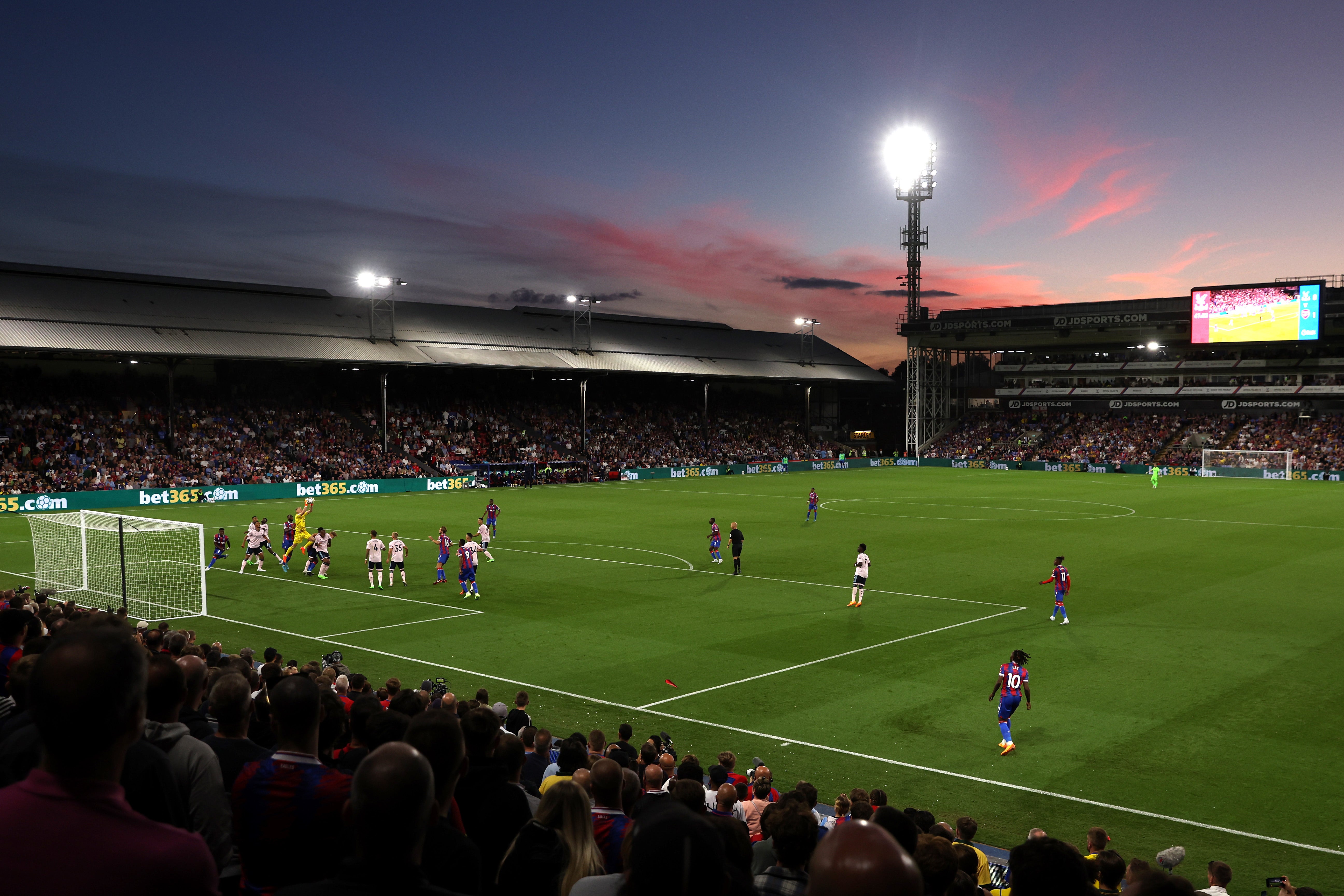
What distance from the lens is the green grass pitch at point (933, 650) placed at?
12453mm

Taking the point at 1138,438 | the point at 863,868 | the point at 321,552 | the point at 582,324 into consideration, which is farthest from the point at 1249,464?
the point at 863,868

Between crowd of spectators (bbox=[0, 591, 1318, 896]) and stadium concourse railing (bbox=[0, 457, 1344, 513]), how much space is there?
39596 mm

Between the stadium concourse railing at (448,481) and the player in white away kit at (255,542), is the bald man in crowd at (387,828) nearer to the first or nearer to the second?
the player in white away kit at (255,542)

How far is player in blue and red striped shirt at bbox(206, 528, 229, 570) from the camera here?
3020 cm

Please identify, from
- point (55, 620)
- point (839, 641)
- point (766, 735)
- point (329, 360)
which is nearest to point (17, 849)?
point (55, 620)

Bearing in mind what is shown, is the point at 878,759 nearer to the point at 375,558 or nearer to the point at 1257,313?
the point at 375,558

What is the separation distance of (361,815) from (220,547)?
Answer: 30.4 metres

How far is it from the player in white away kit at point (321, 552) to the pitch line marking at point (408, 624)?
266 inches

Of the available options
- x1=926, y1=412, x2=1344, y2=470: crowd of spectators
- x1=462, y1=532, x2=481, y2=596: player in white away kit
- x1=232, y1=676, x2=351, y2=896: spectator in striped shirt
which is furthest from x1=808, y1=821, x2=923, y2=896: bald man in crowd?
x1=926, y1=412, x2=1344, y2=470: crowd of spectators

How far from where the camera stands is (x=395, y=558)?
88.6 ft

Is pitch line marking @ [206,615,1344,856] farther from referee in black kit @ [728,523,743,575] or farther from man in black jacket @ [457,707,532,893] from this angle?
referee in black kit @ [728,523,743,575]

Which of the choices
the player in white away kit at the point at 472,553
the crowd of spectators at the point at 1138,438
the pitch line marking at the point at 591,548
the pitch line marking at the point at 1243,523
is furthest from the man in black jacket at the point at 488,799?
the crowd of spectators at the point at 1138,438

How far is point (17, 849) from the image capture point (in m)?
2.52

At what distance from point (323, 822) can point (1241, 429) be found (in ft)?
311
